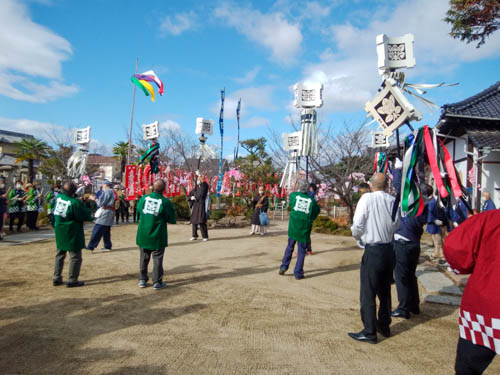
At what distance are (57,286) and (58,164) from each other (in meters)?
21.8

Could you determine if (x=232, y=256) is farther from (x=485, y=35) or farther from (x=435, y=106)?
(x=485, y=35)

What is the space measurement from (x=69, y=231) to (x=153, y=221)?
1.25 meters

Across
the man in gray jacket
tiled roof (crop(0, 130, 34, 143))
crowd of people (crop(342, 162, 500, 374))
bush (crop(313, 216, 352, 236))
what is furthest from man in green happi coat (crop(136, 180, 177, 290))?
tiled roof (crop(0, 130, 34, 143))

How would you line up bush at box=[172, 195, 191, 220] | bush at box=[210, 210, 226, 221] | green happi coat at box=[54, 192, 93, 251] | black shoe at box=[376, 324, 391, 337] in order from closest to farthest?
1. black shoe at box=[376, 324, 391, 337]
2. green happi coat at box=[54, 192, 93, 251]
3. bush at box=[210, 210, 226, 221]
4. bush at box=[172, 195, 191, 220]

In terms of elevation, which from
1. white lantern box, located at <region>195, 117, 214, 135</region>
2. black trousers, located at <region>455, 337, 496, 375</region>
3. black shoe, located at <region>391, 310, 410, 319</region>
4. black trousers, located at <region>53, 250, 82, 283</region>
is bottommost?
black shoe, located at <region>391, 310, 410, 319</region>

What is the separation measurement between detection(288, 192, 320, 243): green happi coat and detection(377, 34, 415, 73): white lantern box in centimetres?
242

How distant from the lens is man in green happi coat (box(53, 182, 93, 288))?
196 inches

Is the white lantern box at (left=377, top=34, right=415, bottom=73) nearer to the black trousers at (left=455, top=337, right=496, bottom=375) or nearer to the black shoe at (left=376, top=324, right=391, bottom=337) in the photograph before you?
the black shoe at (left=376, top=324, right=391, bottom=337)

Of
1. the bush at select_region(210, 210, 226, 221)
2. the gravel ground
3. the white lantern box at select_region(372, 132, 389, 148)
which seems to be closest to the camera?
the gravel ground

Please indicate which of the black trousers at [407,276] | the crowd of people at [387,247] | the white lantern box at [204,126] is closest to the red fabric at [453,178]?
the crowd of people at [387,247]

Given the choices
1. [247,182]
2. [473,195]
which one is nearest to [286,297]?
[473,195]

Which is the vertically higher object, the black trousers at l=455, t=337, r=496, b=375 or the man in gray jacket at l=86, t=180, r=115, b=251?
the man in gray jacket at l=86, t=180, r=115, b=251

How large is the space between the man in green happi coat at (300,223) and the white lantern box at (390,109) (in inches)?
86.5

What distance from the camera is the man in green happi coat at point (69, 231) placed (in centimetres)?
497
